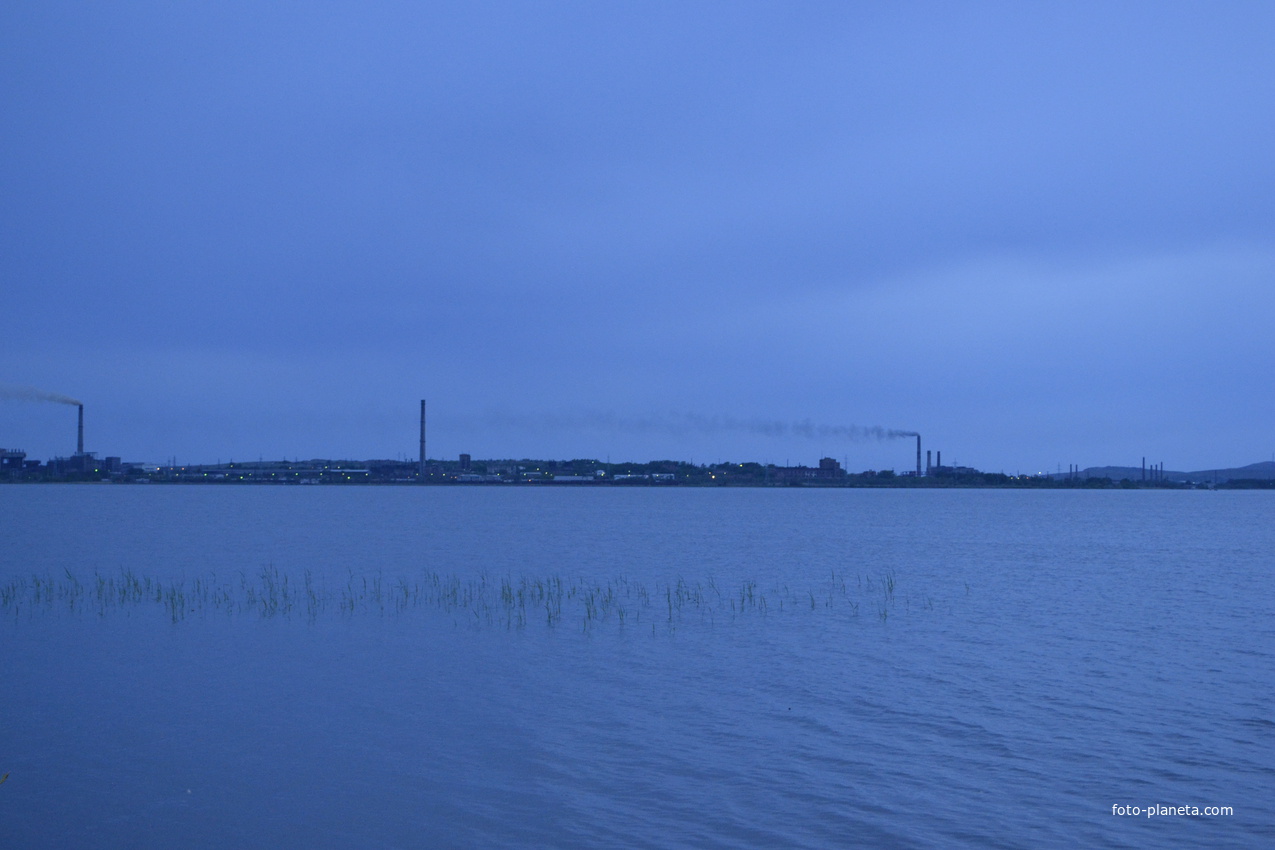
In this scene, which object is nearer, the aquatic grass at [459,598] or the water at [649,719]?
the water at [649,719]

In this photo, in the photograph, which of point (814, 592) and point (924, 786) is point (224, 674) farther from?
point (814, 592)

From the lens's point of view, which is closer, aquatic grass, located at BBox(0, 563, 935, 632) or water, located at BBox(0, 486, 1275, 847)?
water, located at BBox(0, 486, 1275, 847)

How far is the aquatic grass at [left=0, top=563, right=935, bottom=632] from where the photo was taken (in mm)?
29688

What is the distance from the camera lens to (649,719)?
17375mm

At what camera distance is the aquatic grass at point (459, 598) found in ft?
97.4

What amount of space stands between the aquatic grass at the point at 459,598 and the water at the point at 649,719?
273 mm

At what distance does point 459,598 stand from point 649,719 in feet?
56.3

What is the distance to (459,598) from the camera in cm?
3338

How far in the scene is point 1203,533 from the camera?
84938 mm

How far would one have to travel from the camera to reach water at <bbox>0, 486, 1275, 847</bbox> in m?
12.3

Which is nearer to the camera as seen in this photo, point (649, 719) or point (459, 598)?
point (649, 719)

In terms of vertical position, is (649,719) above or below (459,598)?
below

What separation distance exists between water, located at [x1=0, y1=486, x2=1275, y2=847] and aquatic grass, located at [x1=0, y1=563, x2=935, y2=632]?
0.27m

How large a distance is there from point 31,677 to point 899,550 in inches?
1993
